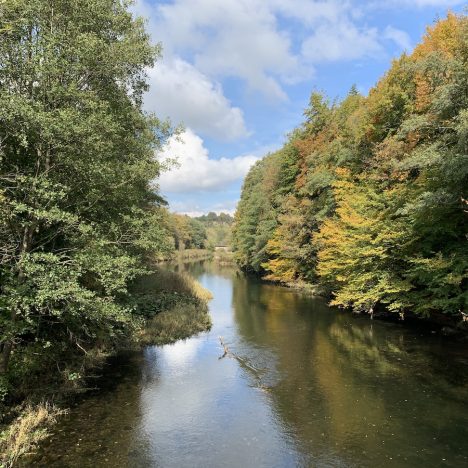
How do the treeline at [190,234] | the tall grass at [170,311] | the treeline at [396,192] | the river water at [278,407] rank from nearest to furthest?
the river water at [278,407] < the treeline at [396,192] < the tall grass at [170,311] < the treeline at [190,234]

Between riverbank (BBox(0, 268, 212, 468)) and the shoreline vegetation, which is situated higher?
the shoreline vegetation

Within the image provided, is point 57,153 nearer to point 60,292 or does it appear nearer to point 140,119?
point 60,292

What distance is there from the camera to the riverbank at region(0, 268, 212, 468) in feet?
32.5

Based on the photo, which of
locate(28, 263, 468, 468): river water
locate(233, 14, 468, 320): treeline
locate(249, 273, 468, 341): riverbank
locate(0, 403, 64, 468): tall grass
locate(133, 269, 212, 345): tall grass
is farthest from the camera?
locate(133, 269, 212, 345): tall grass

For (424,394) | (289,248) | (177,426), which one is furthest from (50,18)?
(289,248)

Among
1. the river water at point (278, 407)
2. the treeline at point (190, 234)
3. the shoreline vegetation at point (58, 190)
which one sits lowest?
the river water at point (278, 407)

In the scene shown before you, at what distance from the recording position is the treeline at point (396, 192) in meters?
16.9

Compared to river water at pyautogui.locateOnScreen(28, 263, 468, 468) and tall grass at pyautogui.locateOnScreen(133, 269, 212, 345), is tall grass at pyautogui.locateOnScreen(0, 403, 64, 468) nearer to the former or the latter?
river water at pyautogui.locateOnScreen(28, 263, 468, 468)

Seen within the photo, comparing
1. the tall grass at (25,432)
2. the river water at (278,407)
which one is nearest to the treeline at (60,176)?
the tall grass at (25,432)

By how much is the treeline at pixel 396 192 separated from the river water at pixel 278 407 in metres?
3.79

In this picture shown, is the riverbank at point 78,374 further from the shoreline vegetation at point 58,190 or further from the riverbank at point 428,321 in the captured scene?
the riverbank at point 428,321

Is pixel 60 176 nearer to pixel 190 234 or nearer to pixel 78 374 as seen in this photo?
pixel 78 374

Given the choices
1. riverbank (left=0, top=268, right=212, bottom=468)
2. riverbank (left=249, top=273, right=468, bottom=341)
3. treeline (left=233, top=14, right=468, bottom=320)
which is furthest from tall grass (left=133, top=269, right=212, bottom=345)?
riverbank (left=249, top=273, right=468, bottom=341)

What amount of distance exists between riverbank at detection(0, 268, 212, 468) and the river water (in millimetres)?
503
